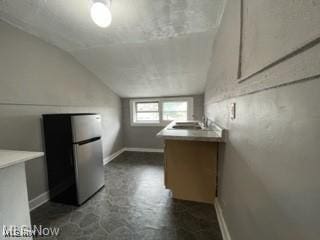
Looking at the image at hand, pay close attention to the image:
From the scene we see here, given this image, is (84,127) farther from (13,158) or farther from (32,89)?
(13,158)

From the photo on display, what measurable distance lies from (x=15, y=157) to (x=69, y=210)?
4.11 feet

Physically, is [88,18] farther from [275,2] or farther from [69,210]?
[69,210]

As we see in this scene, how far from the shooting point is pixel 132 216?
6.00 ft

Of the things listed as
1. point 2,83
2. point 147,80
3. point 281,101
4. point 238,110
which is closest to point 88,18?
point 2,83

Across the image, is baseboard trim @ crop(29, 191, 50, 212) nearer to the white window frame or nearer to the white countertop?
the white countertop

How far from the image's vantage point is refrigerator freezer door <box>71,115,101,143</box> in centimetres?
196

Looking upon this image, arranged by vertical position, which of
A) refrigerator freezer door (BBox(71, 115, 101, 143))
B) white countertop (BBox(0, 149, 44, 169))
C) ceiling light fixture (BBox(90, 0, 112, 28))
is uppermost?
ceiling light fixture (BBox(90, 0, 112, 28))

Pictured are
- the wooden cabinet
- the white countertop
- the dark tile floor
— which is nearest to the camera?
the white countertop

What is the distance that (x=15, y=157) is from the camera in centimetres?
112

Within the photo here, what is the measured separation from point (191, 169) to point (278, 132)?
151 centimetres

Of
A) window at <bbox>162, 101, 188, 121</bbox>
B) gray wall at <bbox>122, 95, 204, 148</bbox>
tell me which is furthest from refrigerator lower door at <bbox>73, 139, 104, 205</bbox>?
window at <bbox>162, 101, 188, 121</bbox>

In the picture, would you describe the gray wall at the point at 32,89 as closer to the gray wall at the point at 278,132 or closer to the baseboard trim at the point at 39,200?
the baseboard trim at the point at 39,200

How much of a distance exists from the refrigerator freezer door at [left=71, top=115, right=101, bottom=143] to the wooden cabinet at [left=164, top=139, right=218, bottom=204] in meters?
1.16

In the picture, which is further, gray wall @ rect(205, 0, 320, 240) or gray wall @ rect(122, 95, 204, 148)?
gray wall @ rect(122, 95, 204, 148)
